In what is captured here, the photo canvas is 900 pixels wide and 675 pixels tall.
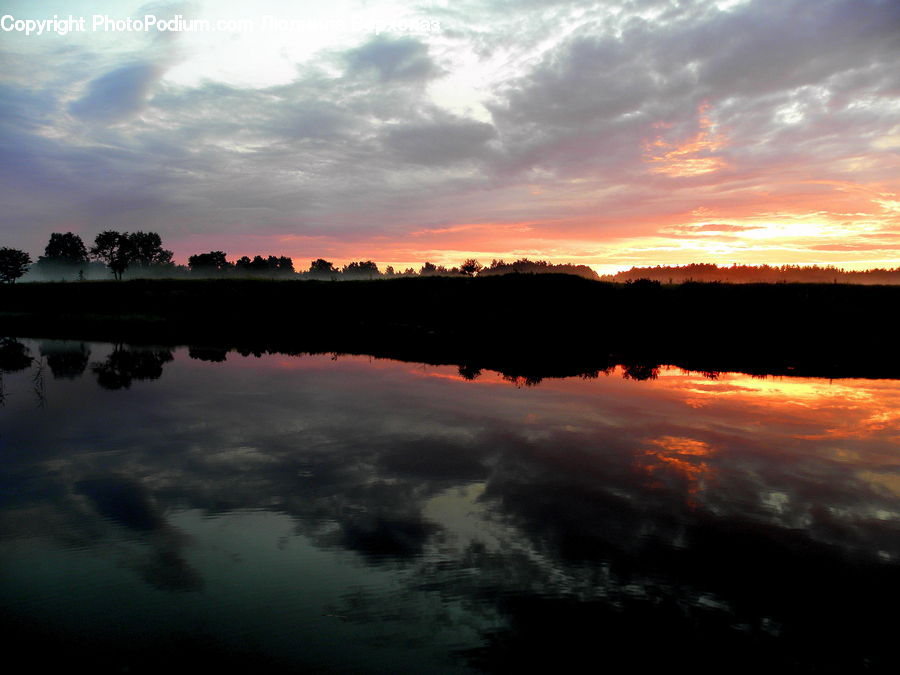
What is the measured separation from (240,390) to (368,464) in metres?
11.1

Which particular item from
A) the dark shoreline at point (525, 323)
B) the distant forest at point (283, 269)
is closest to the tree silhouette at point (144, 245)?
the distant forest at point (283, 269)

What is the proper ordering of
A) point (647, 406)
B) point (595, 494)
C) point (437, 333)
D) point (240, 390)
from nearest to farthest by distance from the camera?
point (595, 494) → point (647, 406) → point (240, 390) → point (437, 333)

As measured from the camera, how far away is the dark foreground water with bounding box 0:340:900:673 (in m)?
5.89

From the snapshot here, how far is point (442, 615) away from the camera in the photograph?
6359 millimetres

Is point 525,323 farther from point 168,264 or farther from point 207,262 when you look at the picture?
point 168,264

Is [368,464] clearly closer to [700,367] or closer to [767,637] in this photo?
[767,637]

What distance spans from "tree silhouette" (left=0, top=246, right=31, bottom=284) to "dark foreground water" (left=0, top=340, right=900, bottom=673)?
144 metres

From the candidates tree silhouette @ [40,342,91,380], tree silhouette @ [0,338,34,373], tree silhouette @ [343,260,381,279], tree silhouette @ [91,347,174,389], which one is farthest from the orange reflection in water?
tree silhouette @ [343,260,381,279]

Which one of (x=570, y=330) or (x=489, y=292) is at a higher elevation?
(x=489, y=292)

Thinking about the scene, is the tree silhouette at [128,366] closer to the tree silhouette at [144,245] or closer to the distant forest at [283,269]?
the distant forest at [283,269]

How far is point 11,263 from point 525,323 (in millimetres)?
144388

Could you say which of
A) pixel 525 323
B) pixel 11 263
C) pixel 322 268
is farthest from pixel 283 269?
pixel 525 323

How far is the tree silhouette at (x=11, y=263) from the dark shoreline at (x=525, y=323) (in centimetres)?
7891

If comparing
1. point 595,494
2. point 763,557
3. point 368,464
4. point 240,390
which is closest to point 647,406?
point 595,494
